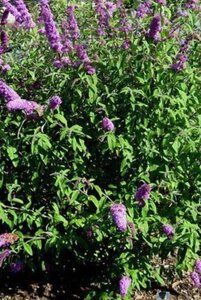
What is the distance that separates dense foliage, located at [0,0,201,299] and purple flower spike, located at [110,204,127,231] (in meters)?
0.22

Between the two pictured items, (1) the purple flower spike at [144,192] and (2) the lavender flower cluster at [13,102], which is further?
(1) the purple flower spike at [144,192]

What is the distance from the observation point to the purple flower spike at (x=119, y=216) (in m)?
3.01

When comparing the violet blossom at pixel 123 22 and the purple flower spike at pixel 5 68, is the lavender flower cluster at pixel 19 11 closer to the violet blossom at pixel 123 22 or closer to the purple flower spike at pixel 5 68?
the purple flower spike at pixel 5 68

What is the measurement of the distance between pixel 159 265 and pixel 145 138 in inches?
50.4

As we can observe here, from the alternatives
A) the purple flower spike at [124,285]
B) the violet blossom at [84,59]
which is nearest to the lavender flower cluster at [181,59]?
the violet blossom at [84,59]

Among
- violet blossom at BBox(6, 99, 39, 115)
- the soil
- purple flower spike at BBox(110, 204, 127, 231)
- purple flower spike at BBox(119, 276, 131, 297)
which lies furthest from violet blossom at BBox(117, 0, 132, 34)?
the soil

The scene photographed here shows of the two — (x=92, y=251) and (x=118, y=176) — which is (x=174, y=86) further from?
(x=92, y=251)

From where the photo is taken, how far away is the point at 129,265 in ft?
12.3

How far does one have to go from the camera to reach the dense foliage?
3.47 metres

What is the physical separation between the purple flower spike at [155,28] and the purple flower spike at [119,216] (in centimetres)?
109

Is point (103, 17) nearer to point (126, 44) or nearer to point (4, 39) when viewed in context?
point (126, 44)

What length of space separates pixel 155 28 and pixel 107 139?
0.73 meters

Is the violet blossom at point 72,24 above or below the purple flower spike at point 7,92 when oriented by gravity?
above

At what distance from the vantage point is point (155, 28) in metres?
3.39
